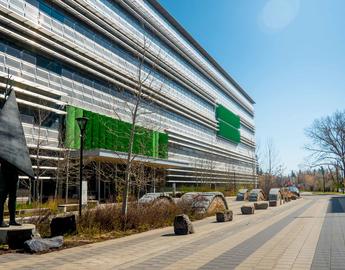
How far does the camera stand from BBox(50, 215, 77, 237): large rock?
14164 mm

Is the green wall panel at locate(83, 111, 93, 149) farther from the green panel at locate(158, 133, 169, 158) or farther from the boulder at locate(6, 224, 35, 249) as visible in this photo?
the boulder at locate(6, 224, 35, 249)

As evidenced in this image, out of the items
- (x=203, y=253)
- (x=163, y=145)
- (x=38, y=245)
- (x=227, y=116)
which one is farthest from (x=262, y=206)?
(x=227, y=116)

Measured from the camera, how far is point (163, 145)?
57844 mm

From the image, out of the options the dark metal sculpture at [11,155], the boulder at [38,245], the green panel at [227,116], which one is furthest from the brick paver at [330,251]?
the green panel at [227,116]

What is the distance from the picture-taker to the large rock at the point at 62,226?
1416cm

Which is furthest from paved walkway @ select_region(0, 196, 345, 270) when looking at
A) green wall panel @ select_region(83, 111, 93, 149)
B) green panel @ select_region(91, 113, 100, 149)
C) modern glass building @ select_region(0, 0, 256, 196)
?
green panel @ select_region(91, 113, 100, 149)

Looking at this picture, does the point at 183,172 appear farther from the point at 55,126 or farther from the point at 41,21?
the point at 41,21

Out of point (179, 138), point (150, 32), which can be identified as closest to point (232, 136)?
point (179, 138)

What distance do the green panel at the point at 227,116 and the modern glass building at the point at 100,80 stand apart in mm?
14009

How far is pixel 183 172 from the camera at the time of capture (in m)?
69.6

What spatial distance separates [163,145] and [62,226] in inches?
1719

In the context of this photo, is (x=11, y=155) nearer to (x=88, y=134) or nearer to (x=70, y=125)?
(x=70, y=125)

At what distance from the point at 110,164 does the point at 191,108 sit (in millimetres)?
31687

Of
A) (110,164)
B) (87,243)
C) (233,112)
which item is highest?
(233,112)
